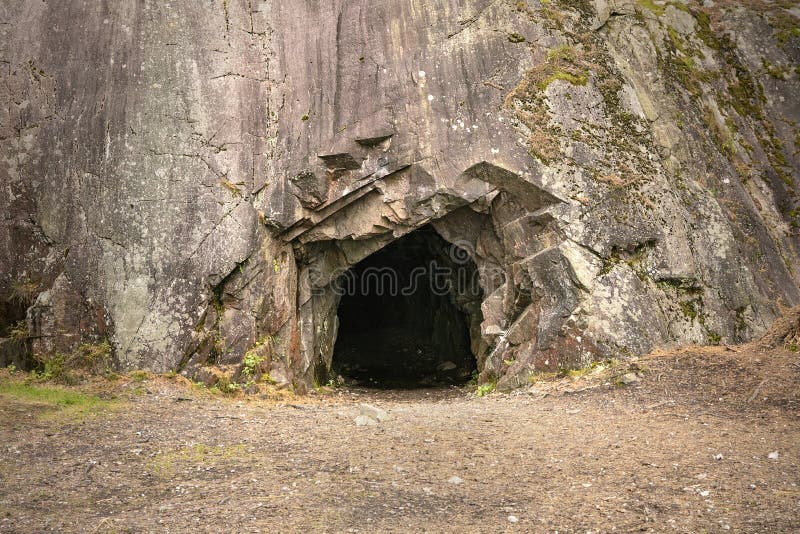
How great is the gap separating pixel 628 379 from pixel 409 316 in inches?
485

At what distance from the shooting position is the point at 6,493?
6.63 m

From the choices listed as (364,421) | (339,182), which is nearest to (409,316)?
(339,182)

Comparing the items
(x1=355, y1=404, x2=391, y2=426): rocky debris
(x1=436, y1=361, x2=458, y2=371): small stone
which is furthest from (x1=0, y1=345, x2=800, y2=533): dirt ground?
(x1=436, y1=361, x2=458, y2=371): small stone

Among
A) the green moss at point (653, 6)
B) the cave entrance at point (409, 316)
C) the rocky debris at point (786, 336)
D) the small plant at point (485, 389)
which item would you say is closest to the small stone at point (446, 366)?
the cave entrance at point (409, 316)

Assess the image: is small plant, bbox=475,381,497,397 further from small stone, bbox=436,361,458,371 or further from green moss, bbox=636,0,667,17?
green moss, bbox=636,0,667,17

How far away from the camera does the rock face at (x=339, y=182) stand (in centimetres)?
1163

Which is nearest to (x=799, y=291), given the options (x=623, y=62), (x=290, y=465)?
(x=623, y=62)

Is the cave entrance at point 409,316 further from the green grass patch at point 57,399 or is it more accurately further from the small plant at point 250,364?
the green grass patch at point 57,399

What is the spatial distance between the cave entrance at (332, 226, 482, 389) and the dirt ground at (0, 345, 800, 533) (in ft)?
18.9

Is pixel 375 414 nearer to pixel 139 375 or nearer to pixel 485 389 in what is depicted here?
pixel 485 389

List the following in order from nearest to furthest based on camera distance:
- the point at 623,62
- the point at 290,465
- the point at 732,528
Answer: the point at 732,528
the point at 290,465
the point at 623,62

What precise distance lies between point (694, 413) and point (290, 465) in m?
4.76

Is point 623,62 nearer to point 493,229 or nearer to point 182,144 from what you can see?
point 493,229

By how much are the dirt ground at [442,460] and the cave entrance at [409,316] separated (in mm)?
5751
